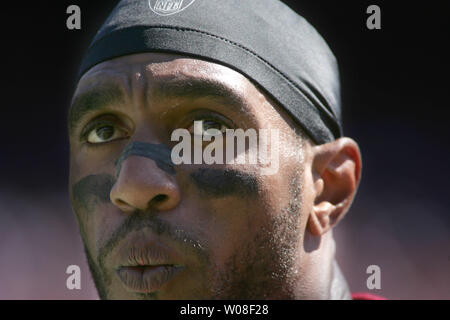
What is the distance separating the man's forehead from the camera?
2.07 meters

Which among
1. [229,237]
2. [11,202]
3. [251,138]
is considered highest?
[11,202]

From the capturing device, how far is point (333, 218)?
7.73 ft

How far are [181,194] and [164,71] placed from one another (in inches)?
17.1

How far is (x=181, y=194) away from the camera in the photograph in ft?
6.40

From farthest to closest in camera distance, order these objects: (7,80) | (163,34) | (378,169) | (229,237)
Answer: (7,80) → (378,169) → (163,34) → (229,237)

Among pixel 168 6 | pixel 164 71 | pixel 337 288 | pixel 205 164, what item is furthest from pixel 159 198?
pixel 337 288

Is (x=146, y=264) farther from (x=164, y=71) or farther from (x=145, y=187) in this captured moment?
(x=164, y=71)

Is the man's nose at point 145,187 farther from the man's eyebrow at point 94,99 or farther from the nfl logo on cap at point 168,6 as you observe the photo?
the nfl logo on cap at point 168,6

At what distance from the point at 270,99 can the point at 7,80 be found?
2868 mm

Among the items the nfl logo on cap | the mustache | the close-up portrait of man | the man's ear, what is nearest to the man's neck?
the close-up portrait of man

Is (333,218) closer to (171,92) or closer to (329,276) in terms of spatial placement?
(329,276)

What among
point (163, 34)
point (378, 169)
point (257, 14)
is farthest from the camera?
point (378, 169)

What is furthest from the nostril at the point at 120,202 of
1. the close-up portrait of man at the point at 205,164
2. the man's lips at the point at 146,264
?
the man's lips at the point at 146,264

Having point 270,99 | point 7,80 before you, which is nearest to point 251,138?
point 270,99
